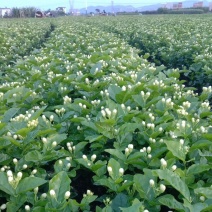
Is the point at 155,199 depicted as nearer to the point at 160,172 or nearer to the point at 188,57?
the point at 160,172

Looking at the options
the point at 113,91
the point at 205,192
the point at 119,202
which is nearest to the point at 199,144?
the point at 205,192

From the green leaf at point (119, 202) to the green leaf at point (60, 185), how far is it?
0.79 feet

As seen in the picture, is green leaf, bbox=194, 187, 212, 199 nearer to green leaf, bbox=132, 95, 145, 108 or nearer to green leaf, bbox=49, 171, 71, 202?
green leaf, bbox=49, 171, 71, 202

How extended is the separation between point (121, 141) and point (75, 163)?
0.32 metres

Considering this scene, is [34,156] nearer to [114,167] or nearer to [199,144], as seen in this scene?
[114,167]

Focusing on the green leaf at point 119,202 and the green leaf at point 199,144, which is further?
the green leaf at point 199,144

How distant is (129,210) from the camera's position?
1.52 metres

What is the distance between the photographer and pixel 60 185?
1.77m

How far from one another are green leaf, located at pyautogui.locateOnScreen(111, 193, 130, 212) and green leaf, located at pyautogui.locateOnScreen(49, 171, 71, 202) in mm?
240

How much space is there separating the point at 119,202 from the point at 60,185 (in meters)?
0.30

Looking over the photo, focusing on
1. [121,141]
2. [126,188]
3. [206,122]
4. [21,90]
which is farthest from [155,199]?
[21,90]

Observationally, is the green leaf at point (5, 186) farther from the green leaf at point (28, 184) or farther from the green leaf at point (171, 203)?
the green leaf at point (171, 203)

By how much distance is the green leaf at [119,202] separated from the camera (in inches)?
70.0

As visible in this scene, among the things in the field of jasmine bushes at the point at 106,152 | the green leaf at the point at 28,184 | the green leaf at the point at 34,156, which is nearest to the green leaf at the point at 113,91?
the field of jasmine bushes at the point at 106,152
